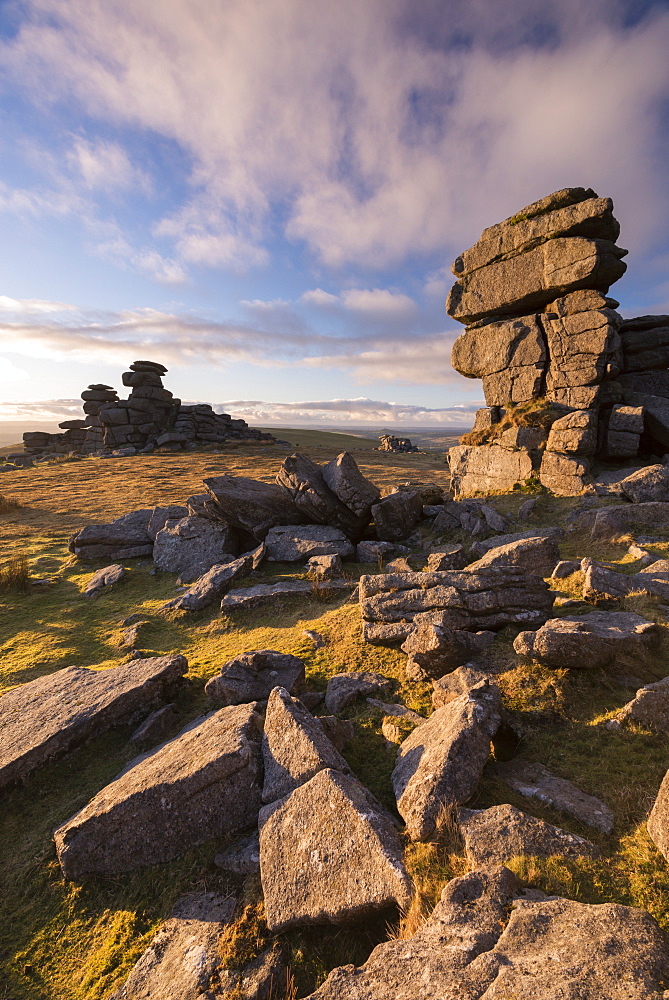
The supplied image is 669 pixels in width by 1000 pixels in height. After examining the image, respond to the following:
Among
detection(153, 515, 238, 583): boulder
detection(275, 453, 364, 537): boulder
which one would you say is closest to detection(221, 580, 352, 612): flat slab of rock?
detection(153, 515, 238, 583): boulder

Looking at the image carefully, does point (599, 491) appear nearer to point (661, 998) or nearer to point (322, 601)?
point (322, 601)

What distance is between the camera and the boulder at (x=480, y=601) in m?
7.48

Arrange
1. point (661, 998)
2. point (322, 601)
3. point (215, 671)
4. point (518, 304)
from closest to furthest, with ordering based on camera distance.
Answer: point (661, 998) < point (215, 671) < point (322, 601) < point (518, 304)

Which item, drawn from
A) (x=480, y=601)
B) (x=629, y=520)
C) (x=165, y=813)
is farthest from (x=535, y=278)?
(x=165, y=813)

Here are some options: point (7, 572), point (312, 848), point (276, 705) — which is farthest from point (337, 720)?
point (7, 572)

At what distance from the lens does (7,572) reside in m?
13.4

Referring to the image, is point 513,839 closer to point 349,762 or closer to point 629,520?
point 349,762

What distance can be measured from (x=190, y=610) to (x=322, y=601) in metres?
3.49

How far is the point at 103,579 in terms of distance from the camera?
13.6m

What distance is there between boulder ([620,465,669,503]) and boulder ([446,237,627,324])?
704cm

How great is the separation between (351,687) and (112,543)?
12329mm

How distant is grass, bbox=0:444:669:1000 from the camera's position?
12.2 ft

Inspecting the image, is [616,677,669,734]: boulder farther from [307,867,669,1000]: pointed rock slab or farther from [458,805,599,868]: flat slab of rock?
[307,867,669,1000]: pointed rock slab

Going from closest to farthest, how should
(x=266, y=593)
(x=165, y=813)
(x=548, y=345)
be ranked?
(x=165, y=813)
(x=266, y=593)
(x=548, y=345)
